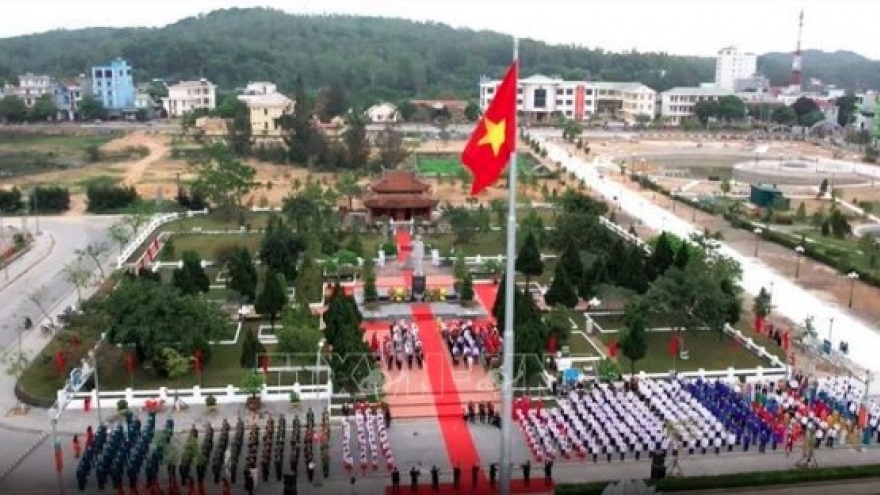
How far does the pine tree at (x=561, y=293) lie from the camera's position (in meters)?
26.4

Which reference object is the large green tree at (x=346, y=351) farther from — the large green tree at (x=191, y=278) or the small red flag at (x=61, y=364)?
the small red flag at (x=61, y=364)

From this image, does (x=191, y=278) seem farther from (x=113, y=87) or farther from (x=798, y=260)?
(x=113, y=87)

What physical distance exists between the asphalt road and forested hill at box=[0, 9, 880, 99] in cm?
6285

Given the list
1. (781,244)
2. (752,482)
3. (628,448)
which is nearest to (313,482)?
(628,448)

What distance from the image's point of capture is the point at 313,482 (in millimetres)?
16109

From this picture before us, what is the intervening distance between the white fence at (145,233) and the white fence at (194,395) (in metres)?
13.0

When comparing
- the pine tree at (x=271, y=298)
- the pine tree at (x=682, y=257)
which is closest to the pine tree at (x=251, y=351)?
the pine tree at (x=271, y=298)

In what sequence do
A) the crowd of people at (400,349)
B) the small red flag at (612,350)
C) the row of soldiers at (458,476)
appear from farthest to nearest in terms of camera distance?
1. the small red flag at (612,350)
2. the crowd of people at (400,349)
3. the row of soldiers at (458,476)

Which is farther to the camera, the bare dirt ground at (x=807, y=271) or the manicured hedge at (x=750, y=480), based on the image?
the bare dirt ground at (x=807, y=271)

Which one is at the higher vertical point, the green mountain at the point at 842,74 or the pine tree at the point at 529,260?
the green mountain at the point at 842,74

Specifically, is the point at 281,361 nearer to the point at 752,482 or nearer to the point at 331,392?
the point at 331,392

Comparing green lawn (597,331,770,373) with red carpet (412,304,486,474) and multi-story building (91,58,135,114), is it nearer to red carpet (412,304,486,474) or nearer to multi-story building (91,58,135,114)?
red carpet (412,304,486,474)

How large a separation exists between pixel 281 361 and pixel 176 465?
253 inches

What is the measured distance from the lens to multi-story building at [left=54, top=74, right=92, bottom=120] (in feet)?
300
